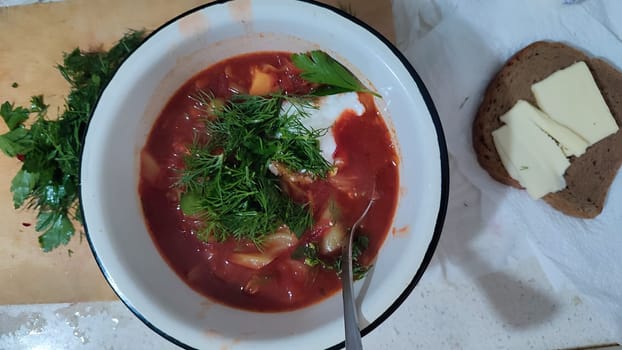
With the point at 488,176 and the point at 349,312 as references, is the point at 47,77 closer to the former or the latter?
the point at 349,312

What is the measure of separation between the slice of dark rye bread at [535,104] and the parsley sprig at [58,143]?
48.3 inches

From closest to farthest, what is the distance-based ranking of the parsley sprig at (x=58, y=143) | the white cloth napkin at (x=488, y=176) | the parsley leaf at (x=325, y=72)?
the parsley leaf at (x=325, y=72) < the parsley sprig at (x=58, y=143) < the white cloth napkin at (x=488, y=176)

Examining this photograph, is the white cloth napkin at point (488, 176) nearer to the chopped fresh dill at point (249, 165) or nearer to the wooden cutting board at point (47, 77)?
the chopped fresh dill at point (249, 165)

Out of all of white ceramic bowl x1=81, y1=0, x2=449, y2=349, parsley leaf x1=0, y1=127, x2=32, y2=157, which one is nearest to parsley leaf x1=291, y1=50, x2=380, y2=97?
white ceramic bowl x1=81, y1=0, x2=449, y2=349

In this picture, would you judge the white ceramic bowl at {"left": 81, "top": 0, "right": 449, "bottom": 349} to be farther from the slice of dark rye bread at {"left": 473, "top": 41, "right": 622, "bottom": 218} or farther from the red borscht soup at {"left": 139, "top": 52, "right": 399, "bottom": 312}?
the slice of dark rye bread at {"left": 473, "top": 41, "right": 622, "bottom": 218}

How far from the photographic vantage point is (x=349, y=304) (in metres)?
1.49

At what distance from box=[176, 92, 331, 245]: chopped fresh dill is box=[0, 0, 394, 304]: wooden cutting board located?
20.1 inches

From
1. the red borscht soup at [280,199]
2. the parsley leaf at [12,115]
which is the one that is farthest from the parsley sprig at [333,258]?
the parsley leaf at [12,115]

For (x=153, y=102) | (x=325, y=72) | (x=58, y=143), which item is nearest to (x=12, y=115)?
(x=58, y=143)

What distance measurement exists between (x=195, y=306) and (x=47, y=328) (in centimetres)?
68

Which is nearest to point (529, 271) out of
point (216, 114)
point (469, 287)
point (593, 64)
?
point (469, 287)

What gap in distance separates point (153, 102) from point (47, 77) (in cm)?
51

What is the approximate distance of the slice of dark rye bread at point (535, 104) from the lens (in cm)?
189

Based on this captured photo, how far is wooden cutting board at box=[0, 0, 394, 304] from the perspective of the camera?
1.90m
